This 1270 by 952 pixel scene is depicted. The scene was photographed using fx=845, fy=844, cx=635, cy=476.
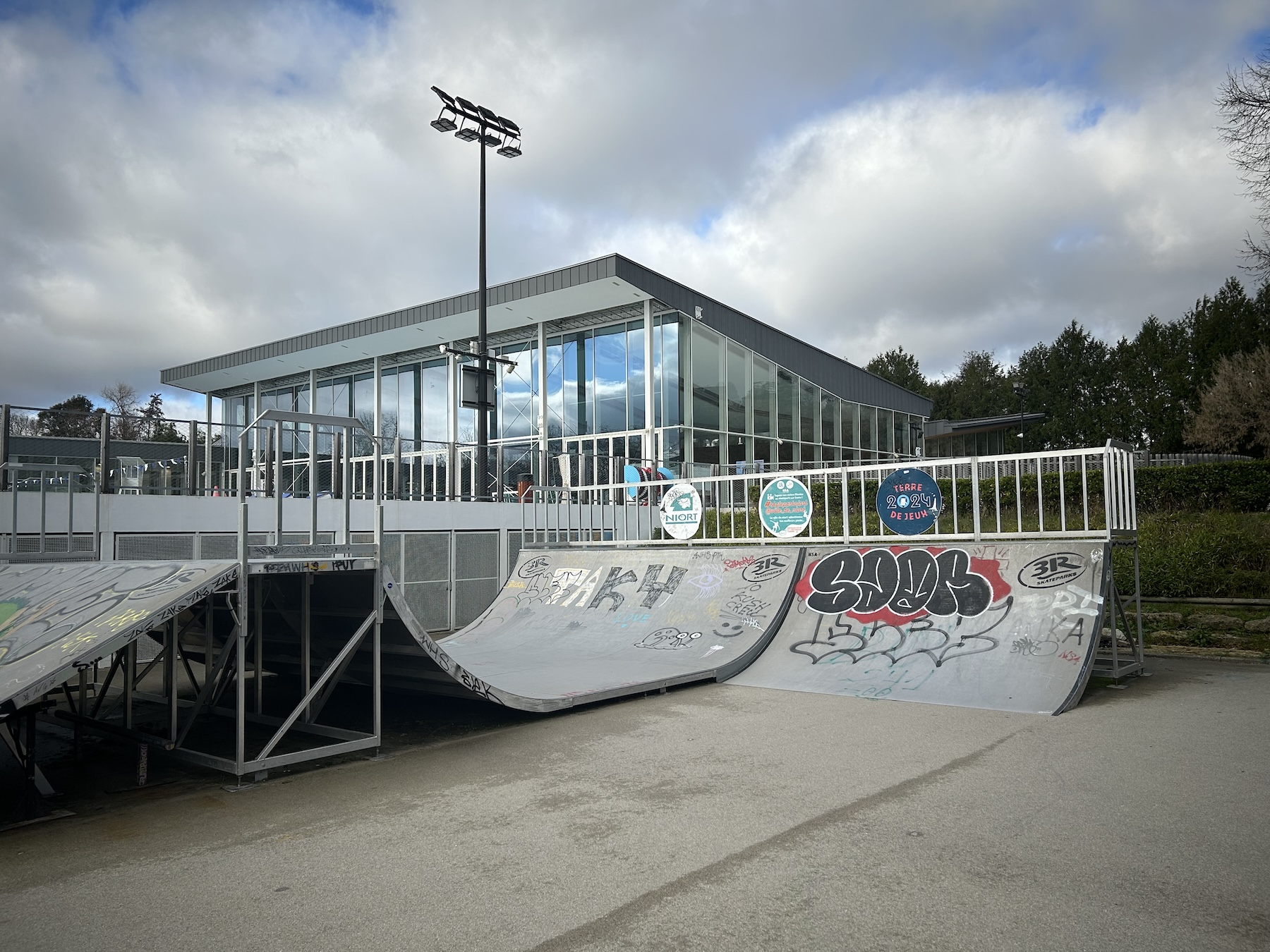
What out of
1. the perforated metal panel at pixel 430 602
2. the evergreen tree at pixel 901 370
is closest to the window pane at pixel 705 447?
the perforated metal panel at pixel 430 602

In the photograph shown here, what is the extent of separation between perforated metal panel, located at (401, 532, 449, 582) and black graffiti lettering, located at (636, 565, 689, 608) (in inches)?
253

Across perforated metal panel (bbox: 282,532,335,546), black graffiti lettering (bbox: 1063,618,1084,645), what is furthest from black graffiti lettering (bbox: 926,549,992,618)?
perforated metal panel (bbox: 282,532,335,546)

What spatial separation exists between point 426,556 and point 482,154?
8898 millimetres

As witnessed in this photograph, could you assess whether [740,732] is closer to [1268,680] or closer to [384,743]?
[384,743]

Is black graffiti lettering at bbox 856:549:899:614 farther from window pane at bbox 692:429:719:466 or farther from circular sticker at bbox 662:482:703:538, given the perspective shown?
window pane at bbox 692:429:719:466

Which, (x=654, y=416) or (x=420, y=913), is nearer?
(x=420, y=913)

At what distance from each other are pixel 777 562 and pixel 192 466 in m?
9.66

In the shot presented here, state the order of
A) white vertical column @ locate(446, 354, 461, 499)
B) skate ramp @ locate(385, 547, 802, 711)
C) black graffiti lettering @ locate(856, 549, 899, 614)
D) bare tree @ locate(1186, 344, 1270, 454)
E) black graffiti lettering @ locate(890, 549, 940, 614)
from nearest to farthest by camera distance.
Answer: skate ramp @ locate(385, 547, 802, 711) < black graffiti lettering @ locate(890, 549, 940, 614) < black graffiti lettering @ locate(856, 549, 899, 614) < white vertical column @ locate(446, 354, 461, 499) < bare tree @ locate(1186, 344, 1270, 454)

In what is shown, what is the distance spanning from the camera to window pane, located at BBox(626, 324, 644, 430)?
23891mm

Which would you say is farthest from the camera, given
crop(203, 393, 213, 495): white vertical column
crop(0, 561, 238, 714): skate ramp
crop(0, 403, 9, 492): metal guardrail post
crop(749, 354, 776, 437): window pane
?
crop(749, 354, 776, 437): window pane

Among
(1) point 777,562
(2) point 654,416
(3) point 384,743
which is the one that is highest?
(2) point 654,416

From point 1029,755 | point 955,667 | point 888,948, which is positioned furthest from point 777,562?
point 888,948

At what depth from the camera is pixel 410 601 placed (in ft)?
57.5

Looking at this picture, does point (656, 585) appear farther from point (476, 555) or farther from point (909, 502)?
point (476, 555)
